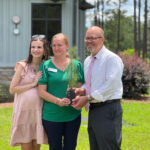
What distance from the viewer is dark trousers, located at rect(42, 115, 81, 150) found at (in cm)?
368

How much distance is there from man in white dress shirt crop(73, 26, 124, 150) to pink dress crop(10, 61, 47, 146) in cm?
67

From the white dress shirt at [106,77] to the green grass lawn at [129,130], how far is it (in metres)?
2.64

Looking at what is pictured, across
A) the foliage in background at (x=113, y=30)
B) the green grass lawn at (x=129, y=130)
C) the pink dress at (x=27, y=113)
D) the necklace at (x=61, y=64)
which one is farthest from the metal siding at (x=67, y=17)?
the foliage in background at (x=113, y=30)

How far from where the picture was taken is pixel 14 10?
12828 millimetres

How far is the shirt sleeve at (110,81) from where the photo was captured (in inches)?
131

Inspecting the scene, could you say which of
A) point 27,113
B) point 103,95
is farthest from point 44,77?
point 103,95

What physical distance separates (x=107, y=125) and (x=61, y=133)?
2.02 ft

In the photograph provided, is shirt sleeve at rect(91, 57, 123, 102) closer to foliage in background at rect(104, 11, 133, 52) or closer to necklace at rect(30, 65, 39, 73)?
necklace at rect(30, 65, 39, 73)

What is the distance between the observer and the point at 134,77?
40.1 ft

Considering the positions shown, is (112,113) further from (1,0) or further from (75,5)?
(1,0)

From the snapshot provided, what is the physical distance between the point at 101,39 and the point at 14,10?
1001cm

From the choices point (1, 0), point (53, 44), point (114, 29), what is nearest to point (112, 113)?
point (53, 44)

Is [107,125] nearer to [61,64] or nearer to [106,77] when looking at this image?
[106,77]

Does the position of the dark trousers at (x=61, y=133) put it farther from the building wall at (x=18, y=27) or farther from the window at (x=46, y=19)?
the window at (x=46, y=19)
